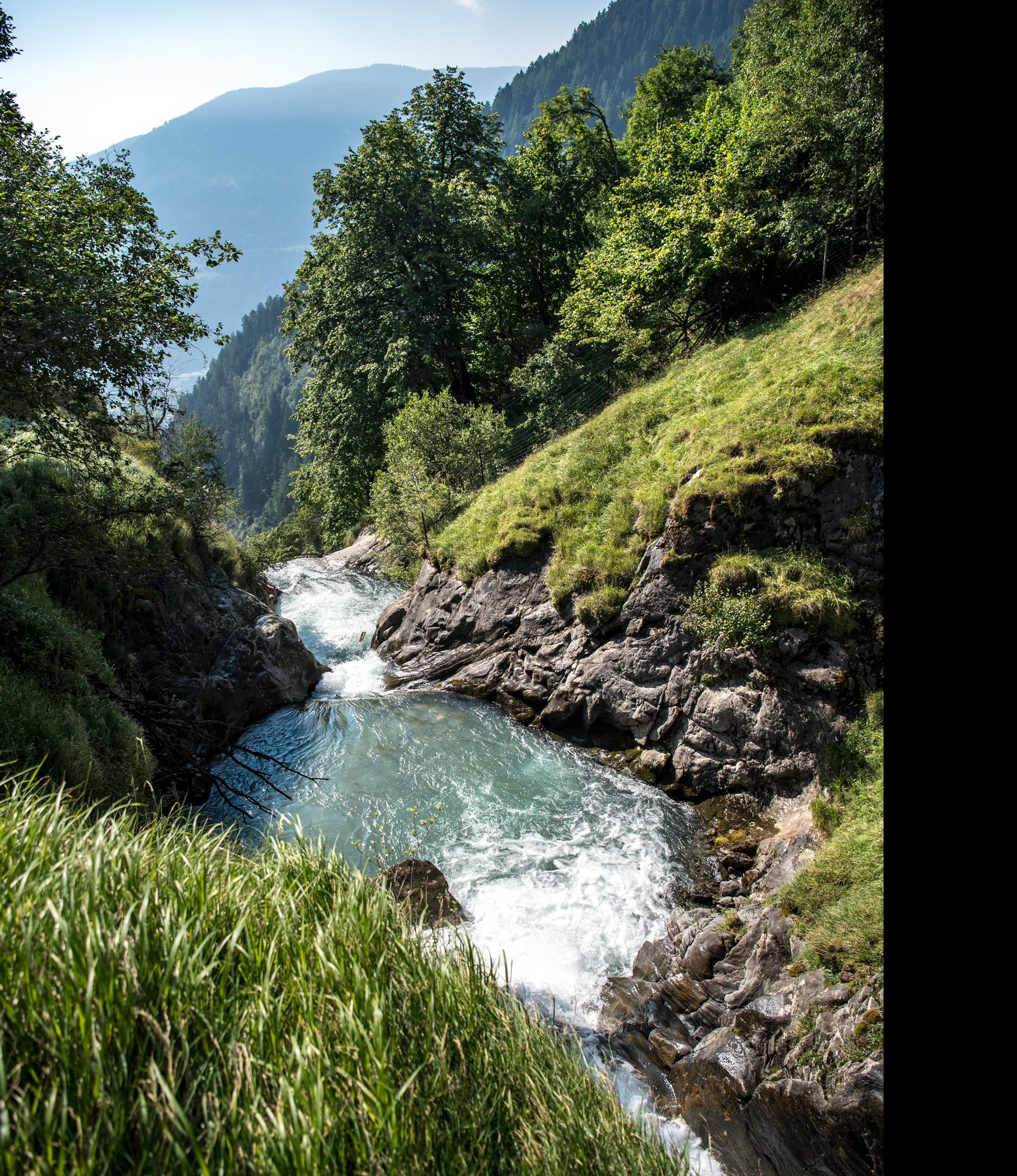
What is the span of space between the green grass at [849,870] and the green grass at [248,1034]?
3.21 metres

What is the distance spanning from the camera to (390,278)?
24.1 meters

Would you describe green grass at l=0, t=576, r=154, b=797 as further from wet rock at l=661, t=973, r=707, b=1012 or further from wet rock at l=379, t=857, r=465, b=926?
wet rock at l=661, t=973, r=707, b=1012

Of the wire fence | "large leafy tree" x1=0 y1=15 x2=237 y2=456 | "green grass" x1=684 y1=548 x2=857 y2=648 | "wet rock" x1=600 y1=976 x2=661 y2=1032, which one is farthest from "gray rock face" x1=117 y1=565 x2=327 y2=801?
the wire fence

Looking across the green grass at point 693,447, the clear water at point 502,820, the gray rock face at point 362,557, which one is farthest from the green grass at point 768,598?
the gray rock face at point 362,557

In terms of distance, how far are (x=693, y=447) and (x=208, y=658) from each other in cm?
1033

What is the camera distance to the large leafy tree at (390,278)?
2339 cm

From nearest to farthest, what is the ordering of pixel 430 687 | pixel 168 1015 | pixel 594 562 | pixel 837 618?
1. pixel 168 1015
2. pixel 837 618
3. pixel 594 562
4. pixel 430 687

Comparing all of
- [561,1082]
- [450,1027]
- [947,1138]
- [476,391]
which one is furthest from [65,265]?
[476,391]

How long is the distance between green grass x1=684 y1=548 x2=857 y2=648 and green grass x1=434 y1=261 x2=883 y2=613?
1112mm

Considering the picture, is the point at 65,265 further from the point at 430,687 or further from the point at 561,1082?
the point at 430,687

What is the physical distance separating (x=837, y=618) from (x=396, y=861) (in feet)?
23.3

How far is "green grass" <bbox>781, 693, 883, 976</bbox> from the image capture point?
5762mm

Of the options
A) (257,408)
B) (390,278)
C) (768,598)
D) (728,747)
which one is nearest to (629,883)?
(728,747)

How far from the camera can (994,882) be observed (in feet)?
2.42
